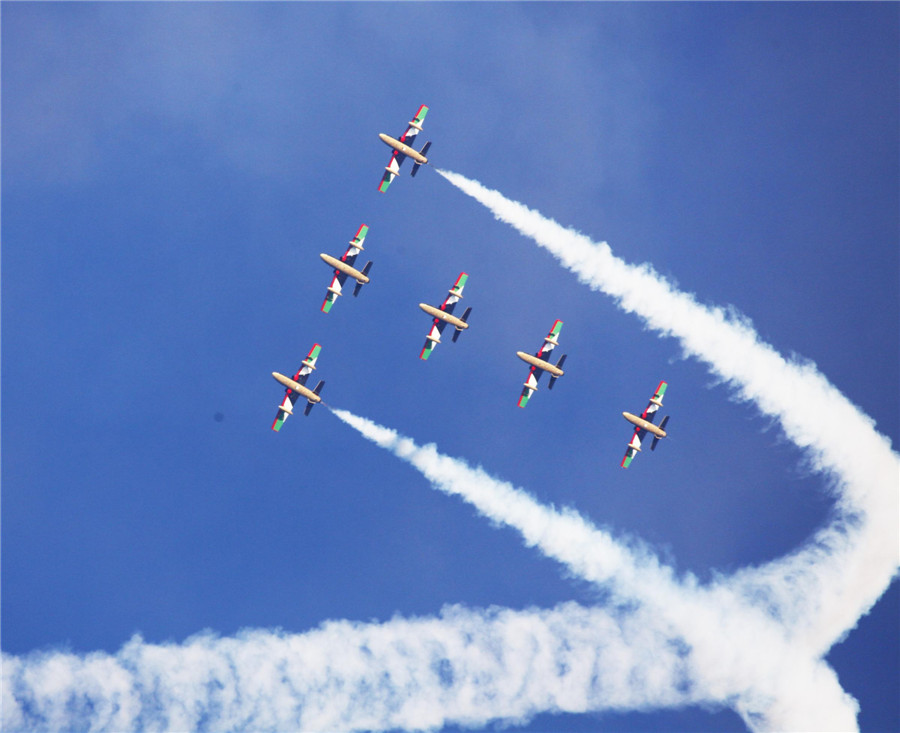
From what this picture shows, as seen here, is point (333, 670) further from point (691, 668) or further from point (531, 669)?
point (691, 668)

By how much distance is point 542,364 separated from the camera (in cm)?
7738

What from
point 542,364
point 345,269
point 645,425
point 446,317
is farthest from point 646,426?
point 345,269

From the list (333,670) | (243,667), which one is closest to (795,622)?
(333,670)

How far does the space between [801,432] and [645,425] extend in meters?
10.8

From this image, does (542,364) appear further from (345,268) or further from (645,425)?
(345,268)

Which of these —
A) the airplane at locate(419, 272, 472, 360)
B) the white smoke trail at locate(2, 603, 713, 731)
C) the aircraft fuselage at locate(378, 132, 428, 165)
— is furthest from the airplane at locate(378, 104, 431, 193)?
the white smoke trail at locate(2, 603, 713, 731)

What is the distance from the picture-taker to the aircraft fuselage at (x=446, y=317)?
254 ft

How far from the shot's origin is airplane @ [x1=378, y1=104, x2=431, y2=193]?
78375 millimetres

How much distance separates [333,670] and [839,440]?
38.2m

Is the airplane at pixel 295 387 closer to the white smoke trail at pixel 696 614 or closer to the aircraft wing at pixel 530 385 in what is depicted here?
the white smoke trail at pixel 696 614

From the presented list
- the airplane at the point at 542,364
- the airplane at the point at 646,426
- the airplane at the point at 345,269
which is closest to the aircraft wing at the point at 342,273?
the airplane at the point at 345,269

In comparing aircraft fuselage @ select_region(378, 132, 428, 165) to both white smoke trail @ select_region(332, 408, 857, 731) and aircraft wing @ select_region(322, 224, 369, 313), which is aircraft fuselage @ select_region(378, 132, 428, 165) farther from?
white smoke trail @ select_region(332, 408, 857, 731)

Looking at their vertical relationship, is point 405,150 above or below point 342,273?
above

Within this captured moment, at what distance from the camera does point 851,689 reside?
76.9 m
